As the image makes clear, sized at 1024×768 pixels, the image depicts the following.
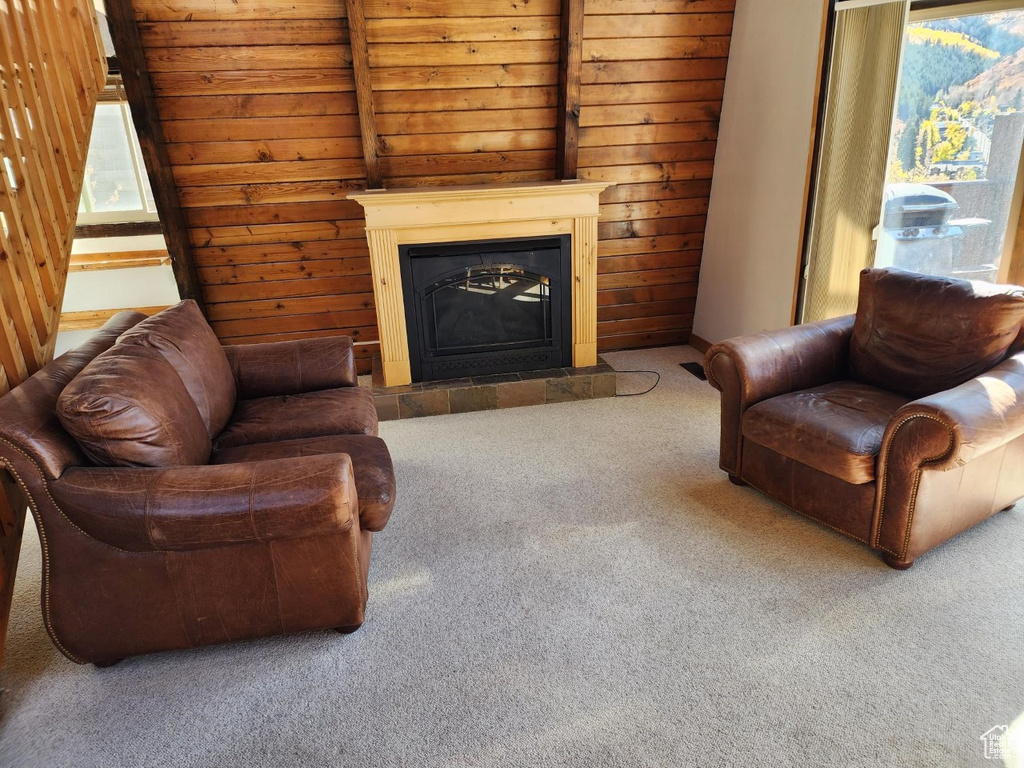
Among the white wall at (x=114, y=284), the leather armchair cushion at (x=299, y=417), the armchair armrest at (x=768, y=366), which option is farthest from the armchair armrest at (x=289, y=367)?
the white wall at (x=114, y=284)

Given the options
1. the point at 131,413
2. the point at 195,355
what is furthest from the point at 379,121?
the point at 131,413

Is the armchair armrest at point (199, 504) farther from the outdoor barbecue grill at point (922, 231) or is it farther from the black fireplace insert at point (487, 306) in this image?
the outdoor barbecue grill at point (922, 231)

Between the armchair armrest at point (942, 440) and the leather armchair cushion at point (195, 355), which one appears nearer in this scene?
the armchair armrest at point (942, 440)

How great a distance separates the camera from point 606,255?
171 inches

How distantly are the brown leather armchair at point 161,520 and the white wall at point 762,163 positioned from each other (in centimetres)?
269

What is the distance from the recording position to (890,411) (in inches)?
96.1

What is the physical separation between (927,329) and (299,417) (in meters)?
2.45

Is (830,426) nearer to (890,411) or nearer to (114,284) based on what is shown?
(890,411)

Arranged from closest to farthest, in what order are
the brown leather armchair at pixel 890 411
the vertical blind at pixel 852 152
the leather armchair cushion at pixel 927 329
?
the brown leather armchair at pixel 890 411 < the leather armchair cushion at pixel 927 329 < the vertical blind at pixel 852 152

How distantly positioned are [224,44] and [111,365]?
2.19 metres

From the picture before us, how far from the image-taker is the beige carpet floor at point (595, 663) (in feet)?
5.37

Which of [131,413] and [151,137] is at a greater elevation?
[151,137]

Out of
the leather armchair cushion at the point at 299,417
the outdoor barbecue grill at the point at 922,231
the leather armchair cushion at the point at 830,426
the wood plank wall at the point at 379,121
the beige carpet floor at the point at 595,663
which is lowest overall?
the beige carpet floor at the point at 595,663

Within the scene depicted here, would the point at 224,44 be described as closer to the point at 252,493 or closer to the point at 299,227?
the point at 299,227
